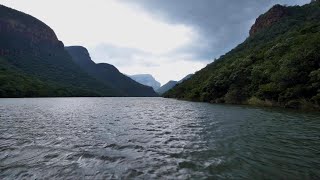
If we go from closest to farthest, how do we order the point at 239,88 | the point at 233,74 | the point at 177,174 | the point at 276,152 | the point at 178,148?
the point at 177,174, the point at 276,152, the point at 178,148, the point at 239,88, the point at 233,74

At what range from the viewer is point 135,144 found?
59.3ft

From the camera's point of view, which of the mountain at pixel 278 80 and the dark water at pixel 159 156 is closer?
the dark water at pixel 159 156

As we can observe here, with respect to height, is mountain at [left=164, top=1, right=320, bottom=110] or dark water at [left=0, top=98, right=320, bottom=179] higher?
mountain at [left=164, top=1, right=320, bottom=110]

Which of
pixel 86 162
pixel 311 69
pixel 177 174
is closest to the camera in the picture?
pixel 177 174

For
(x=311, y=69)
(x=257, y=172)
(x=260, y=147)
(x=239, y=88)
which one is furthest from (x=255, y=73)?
(x=257, y=172)

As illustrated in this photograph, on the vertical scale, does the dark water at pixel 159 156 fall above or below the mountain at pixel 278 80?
below

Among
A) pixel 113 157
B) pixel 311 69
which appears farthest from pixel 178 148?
pixel 311 69

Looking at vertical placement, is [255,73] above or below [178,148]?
above

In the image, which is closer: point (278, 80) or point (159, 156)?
point (159, 156)

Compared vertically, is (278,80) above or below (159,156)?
above

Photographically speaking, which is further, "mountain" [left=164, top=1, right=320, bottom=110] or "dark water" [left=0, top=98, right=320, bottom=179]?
"mountain" [left=164, top=1, right=320, bottom=110]

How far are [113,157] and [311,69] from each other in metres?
51.4

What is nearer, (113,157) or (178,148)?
(113,157)

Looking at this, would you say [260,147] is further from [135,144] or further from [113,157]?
[113,157]
